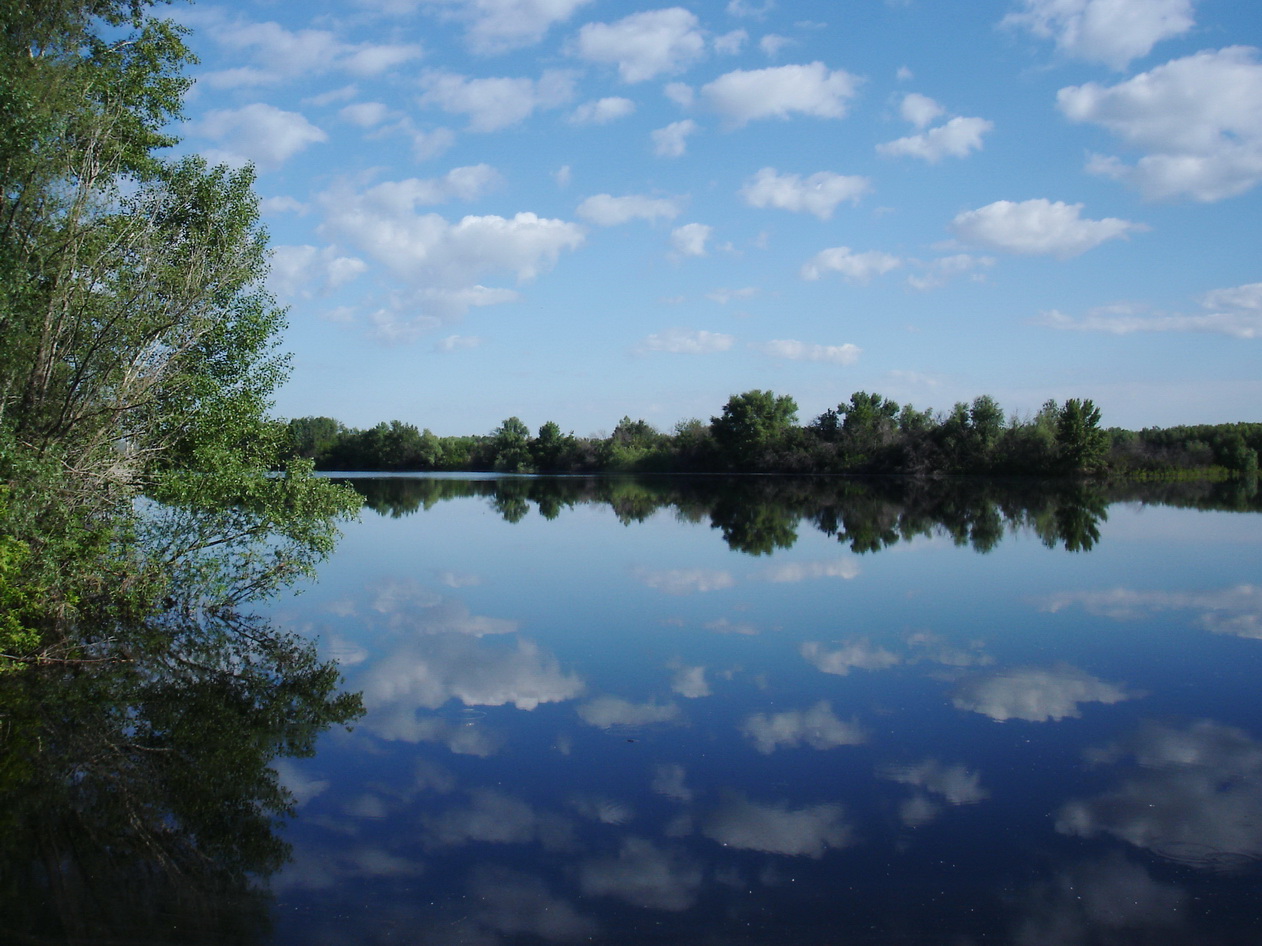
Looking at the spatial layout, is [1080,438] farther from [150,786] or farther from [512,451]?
[150,786]

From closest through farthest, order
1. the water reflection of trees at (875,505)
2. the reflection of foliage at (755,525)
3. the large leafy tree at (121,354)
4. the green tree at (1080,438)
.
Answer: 1. the large leafy tree at (121,354)
2. the reflection of foliage at (755,525)
3. the water reflection of trees at (875,505)
4. the green tree at (1080,438)

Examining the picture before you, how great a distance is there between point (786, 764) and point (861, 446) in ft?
254

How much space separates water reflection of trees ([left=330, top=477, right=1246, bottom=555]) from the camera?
29.0 m

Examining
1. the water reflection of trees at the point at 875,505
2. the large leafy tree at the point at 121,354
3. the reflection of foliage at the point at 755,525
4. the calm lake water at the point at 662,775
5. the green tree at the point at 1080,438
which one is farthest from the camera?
the green tree at the point at 1080,438

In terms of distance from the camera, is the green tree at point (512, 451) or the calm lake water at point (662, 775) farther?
the green tree at point (512, 451)

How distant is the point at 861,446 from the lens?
272 ft

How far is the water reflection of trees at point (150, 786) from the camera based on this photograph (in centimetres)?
570

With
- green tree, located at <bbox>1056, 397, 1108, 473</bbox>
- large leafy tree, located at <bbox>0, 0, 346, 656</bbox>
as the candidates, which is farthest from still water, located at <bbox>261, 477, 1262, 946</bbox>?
green tree, located at <bbox>1056, 397, 1108, 473</bbox>

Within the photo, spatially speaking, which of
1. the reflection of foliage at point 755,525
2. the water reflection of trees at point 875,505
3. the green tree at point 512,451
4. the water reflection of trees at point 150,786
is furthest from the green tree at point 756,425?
the water reflection of trees at point 150,786

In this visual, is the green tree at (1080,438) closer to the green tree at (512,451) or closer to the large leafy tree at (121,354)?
the green tree at (512,451)

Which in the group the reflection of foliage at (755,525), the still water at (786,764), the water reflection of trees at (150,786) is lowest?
the water reflection of trees at (150,786)

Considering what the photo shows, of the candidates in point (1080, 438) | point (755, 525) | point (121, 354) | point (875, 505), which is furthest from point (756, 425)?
point (121, 354)

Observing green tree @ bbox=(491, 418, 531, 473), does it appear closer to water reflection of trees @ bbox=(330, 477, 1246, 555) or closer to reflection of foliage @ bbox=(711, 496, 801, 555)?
water reflection of trees @ bbox=(330, 477, 1246, 555)

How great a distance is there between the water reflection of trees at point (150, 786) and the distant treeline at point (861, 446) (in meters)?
71.8
